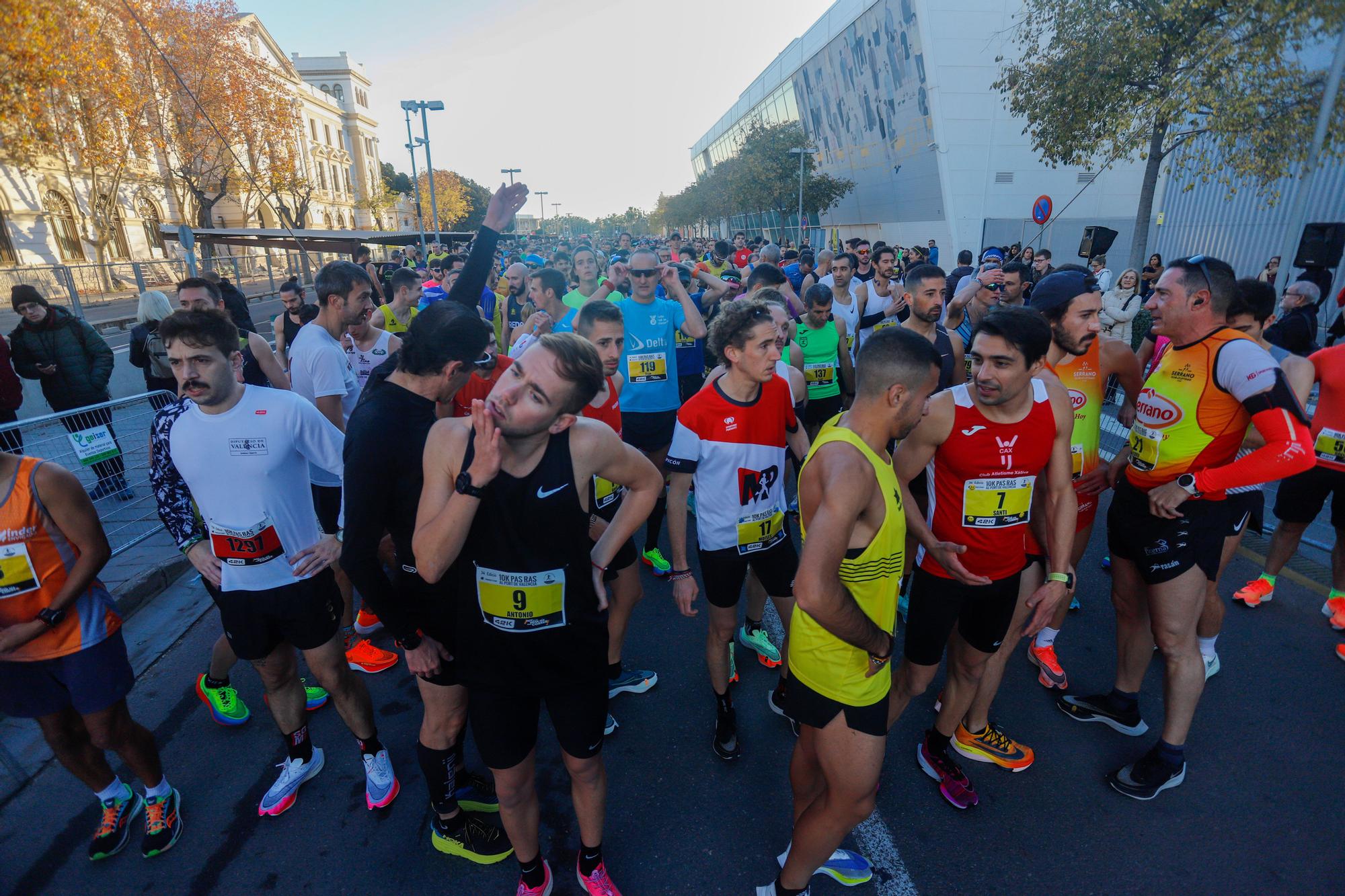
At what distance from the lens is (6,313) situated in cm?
1309

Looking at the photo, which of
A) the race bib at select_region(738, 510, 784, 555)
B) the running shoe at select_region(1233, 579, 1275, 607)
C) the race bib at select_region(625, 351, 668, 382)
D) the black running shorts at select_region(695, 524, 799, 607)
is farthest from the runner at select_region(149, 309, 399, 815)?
the running shoe at select_region(1233, 579, 1275, 607)

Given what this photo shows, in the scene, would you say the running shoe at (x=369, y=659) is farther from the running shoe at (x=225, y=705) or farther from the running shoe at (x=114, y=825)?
the running shoe at (x=114, y=825)

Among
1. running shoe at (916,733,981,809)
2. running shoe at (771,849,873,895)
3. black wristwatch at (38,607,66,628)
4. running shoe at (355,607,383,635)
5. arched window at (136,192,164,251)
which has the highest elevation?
arched window at (136,192,164,251)

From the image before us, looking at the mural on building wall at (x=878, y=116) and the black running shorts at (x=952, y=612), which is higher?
the mural on building wall at (x=878, y=116)

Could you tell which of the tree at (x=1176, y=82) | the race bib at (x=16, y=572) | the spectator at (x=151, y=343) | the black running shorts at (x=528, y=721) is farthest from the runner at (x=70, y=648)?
the tree at (x=1176, y=82)

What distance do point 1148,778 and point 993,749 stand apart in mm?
633

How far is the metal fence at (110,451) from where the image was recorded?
4312mm

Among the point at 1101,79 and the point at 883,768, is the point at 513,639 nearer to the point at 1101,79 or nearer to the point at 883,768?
the point at 883,768

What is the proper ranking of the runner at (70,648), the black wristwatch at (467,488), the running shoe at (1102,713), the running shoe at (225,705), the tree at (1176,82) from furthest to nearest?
the tree at (1176,82) → the running shoe at (225,705) → the running shoe at (1102,713) → the runner at (70,648) → the black wristwatch at (467,488)

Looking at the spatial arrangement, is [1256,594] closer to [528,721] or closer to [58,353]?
[528,721]

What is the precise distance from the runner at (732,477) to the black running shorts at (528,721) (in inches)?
33.2

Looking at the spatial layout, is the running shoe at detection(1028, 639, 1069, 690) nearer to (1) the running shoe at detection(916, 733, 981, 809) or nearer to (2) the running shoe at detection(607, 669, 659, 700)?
(1) the running shoe at detection(916, 733, 981, 809)

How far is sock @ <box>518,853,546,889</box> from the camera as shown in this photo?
2.46 m

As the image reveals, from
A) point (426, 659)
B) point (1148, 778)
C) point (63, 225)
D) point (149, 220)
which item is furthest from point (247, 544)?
point (149, 220)
